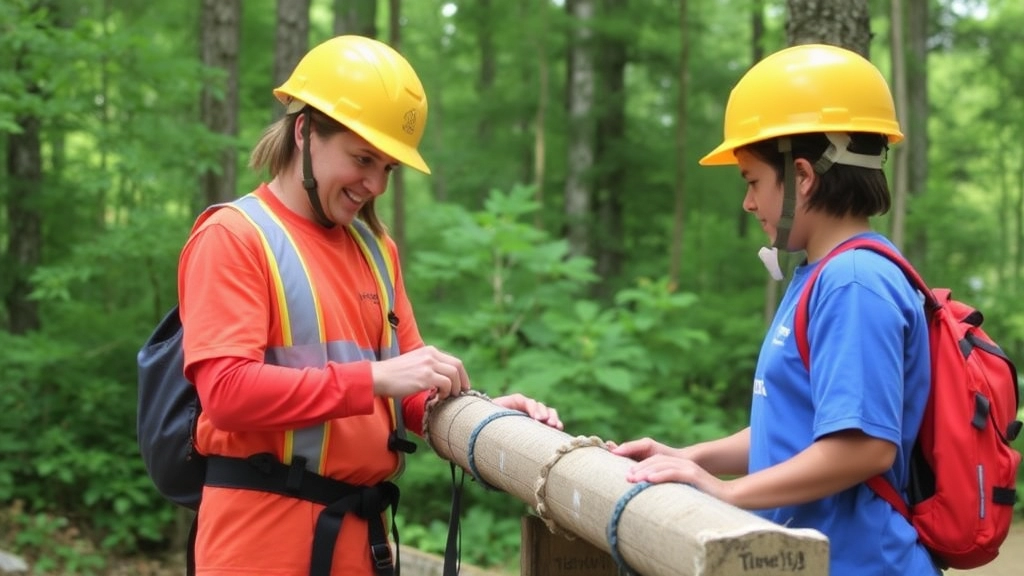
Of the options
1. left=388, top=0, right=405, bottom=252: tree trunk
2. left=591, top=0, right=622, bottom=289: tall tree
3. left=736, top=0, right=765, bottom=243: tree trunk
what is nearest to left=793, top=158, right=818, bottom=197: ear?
left=388, top=0, right=405, bottom=252: tree trunk

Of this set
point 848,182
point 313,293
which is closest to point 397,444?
point 313,293

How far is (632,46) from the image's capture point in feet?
53.1

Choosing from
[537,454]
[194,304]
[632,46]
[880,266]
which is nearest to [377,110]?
[194,304]

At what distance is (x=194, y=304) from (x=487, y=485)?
890 mm

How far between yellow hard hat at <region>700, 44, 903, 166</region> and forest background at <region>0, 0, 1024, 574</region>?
9.16 ft

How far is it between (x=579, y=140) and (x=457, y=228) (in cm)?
698

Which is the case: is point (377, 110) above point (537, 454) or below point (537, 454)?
above

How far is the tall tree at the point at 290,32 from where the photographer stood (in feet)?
33.3

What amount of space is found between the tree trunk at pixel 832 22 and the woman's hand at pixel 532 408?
2762 millimetres

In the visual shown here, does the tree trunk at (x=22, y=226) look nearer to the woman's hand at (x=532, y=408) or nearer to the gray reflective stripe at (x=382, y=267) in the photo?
the gray reflective stripe at (x=382, y=267)

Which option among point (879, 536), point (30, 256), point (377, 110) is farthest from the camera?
point (30, 256)

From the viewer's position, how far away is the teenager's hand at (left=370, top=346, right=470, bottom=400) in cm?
248

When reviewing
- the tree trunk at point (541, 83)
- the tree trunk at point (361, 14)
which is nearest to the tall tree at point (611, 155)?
the tree trunk at point (541, 83)

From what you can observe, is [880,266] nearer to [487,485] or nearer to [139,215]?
[487,485]
